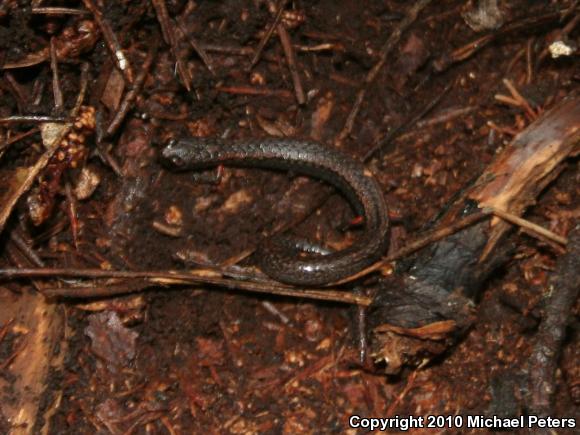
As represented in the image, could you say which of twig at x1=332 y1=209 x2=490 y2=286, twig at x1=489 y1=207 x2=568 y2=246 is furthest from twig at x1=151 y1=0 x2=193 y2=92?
twig at x1=489 y1=207 x2=568 y2=246

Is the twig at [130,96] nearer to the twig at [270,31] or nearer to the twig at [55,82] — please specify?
the twig at [55,82]

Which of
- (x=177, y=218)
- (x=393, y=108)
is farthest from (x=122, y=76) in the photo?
(x=393, y=108)

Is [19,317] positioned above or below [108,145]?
below

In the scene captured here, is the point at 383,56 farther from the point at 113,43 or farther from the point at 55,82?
the point at 55,82

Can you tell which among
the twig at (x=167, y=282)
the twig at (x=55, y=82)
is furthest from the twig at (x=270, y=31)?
the twig at (x=167, y=282)

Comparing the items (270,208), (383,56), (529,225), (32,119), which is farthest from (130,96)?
(529,225)

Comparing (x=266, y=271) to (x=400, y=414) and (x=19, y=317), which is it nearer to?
(x=400, y=414)

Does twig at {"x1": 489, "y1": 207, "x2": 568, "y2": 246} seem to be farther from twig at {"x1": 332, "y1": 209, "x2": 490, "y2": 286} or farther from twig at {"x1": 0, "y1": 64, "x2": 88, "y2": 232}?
twig at {"x1": 0, "y1": 64, "x2": 88, "y2": 232}
